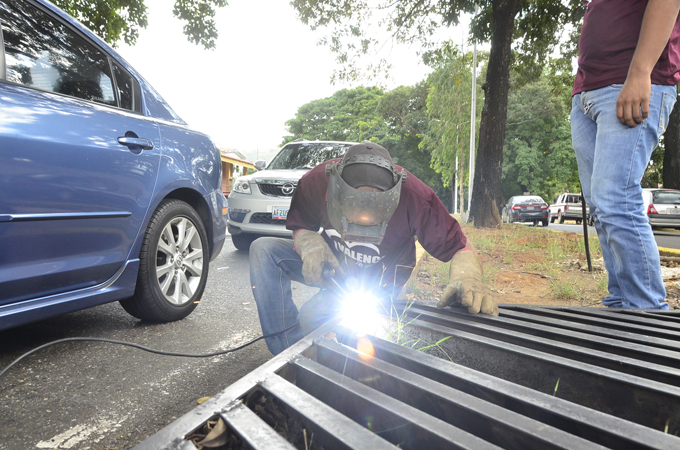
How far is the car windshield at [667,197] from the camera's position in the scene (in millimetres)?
13703

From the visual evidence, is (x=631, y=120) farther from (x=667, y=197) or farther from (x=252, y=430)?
(x=667, y=197)

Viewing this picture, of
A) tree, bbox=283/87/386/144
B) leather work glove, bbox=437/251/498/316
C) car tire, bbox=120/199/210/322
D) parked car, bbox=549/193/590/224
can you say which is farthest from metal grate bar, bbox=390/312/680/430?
tree, bbox=283/87/386/144

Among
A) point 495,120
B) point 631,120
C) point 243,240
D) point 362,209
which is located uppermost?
point 495,120

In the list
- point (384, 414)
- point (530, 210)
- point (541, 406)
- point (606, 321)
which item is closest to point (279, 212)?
point (606, 321)

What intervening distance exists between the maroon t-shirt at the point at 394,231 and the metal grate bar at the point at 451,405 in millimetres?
810

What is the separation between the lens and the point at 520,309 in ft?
7.06


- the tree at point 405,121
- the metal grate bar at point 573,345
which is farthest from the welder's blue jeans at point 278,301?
the tree at point 405,121

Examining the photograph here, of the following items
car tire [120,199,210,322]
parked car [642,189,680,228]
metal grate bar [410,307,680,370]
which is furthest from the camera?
parked car [642,189,680,228]

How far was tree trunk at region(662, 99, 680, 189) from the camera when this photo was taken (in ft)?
48.6

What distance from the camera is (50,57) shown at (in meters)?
2.30

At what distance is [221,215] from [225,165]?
117 feet

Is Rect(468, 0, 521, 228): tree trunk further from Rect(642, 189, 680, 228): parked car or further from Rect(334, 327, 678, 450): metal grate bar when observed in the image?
Rect(334, 327, 678, 450): metal grate bar

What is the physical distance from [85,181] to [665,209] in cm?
1693

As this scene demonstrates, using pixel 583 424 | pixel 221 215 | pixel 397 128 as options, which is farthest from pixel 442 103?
pixel 583 424
